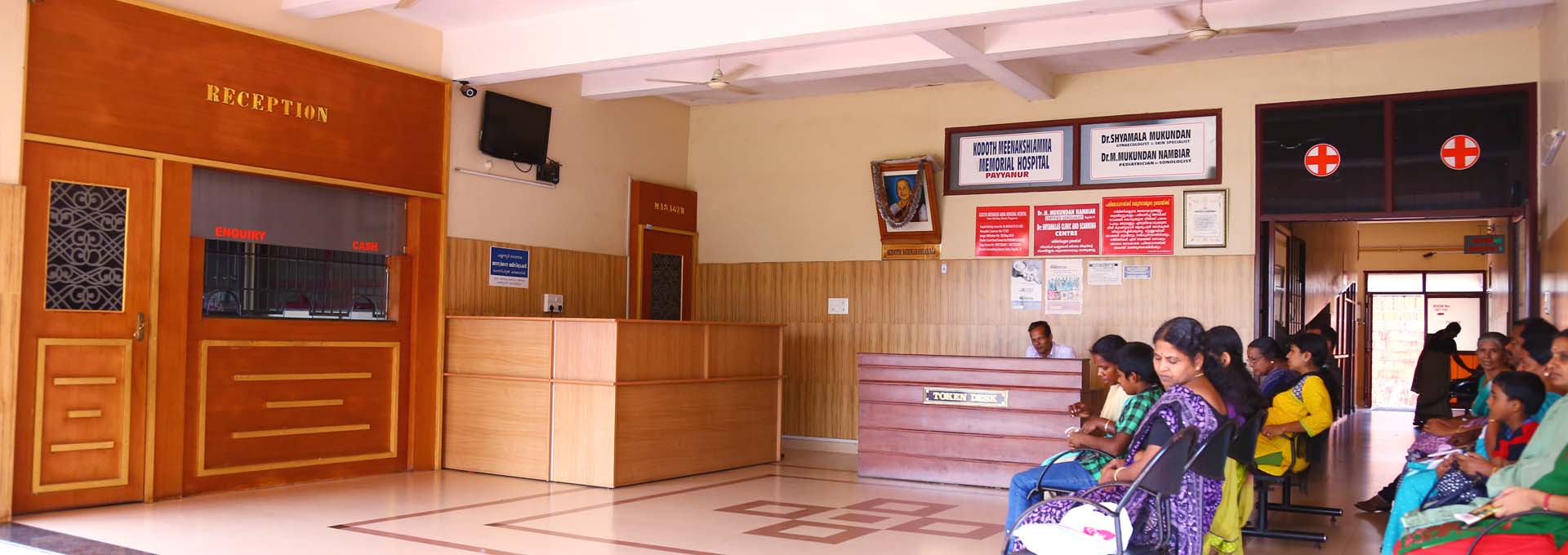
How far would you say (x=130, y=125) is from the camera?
6.63m

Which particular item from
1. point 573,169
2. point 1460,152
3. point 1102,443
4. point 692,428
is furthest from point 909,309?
point 1102,443

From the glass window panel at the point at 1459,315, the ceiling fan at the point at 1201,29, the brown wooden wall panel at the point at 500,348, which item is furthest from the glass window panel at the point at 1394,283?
the brown wooden wall panel at the point at 500,348

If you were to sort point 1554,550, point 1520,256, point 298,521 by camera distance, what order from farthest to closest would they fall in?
point 1520,256 → point 298,521 → point 1554,550

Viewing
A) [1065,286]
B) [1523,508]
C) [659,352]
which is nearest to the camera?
[1523,508]

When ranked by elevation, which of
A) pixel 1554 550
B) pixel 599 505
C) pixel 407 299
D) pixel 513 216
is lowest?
pixel 599 505

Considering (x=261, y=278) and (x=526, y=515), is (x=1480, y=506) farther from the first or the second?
(x=261, y=278)

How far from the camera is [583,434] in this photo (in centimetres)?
780

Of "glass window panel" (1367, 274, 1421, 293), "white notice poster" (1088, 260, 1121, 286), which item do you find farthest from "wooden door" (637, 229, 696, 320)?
"glass window panel" (1367, 274, 1421, 293)

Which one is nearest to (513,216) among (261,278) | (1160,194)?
(261,278)

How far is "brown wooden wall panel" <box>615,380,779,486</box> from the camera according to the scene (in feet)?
25.5

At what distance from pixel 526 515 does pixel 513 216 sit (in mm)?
3291

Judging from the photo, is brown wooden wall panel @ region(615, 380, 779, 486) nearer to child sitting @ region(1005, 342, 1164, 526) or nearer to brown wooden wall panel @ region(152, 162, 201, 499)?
brown wooden wall panel @ region(152, 162, 201, 499)

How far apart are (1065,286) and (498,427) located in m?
4.66

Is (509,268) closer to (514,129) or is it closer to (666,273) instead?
(514,129)
